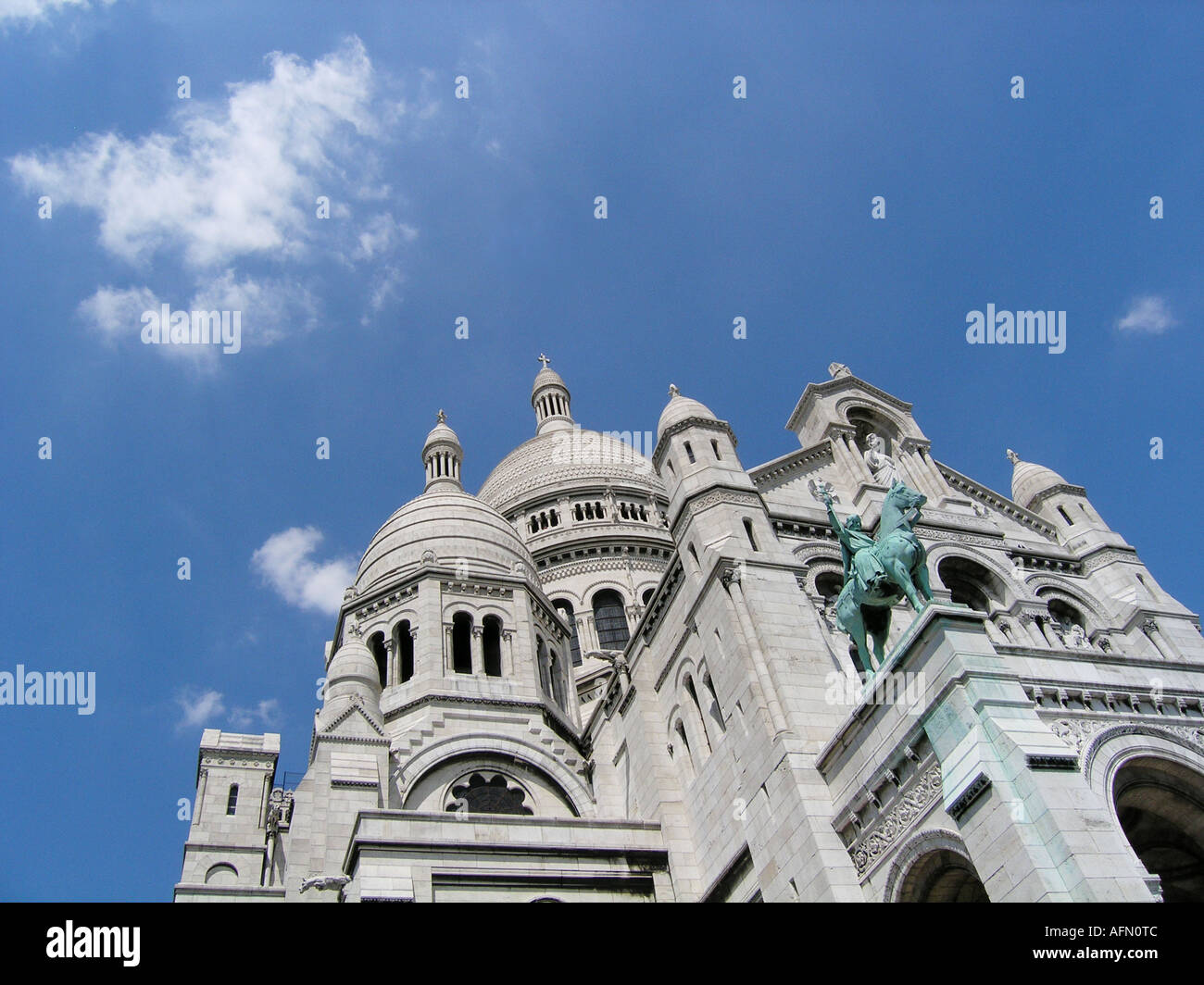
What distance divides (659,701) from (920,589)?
1084 cm

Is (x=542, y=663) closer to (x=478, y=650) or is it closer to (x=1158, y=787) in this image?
(x=478, y=650)

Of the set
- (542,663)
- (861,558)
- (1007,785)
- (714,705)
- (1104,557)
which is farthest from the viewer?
(542,663)

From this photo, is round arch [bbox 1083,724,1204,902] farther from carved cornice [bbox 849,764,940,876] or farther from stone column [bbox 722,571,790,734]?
stone column [bbox 722,571,790,734]

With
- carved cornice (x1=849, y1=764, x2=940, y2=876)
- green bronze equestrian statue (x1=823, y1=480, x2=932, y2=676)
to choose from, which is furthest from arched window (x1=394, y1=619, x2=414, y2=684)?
carved cornice (x1=849, y1=764, x2=940, y2=876)

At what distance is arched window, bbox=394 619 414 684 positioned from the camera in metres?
33.4

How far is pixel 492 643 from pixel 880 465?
1429cm

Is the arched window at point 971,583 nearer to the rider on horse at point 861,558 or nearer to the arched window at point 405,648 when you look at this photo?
the rider on horse at point 861,558

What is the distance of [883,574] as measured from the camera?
19344mm

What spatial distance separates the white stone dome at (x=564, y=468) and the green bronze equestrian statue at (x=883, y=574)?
35.0 m

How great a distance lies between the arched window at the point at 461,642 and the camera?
1328 inches

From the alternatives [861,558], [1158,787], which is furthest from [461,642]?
[1158,787]
